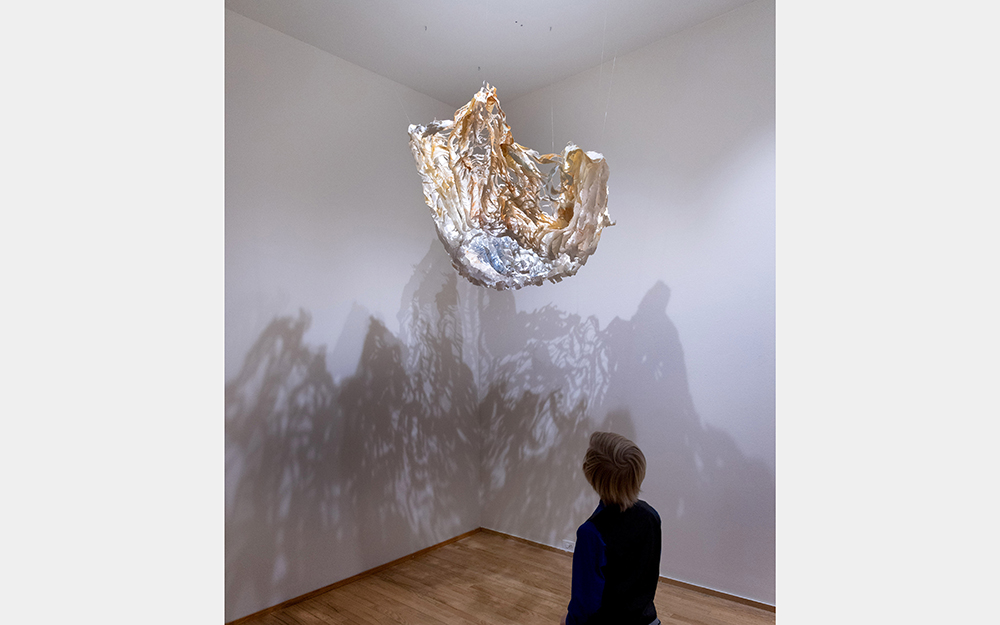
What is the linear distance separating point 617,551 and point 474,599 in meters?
1.82

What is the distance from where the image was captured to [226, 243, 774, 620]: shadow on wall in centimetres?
294

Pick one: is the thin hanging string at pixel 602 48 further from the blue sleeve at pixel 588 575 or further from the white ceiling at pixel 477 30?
the blue sleeve at pixel 588 575

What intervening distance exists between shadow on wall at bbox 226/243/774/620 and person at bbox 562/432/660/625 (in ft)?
5.37

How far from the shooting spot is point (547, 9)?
2.99 m

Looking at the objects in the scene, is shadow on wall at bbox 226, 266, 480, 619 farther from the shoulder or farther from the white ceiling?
the shoulder

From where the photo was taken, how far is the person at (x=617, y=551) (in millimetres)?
1561

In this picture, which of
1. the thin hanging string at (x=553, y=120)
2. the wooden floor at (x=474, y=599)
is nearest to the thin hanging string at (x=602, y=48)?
the thin hanging string at (x=553, y=120)

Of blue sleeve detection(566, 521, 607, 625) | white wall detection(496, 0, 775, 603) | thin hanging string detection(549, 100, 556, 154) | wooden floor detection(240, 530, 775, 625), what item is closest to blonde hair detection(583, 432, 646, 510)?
blue sleeve detection(566, 521, 607, 625)

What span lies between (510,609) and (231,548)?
1618 millimetres

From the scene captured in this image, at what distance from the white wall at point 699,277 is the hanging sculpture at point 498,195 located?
4.37 ft

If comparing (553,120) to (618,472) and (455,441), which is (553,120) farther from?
(618,472)

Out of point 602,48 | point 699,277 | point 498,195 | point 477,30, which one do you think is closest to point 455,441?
point 699,277

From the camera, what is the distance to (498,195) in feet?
7.10

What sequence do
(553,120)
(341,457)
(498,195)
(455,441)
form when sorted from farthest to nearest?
(455,441) < (553,120) < (341,457) < (498,195)
